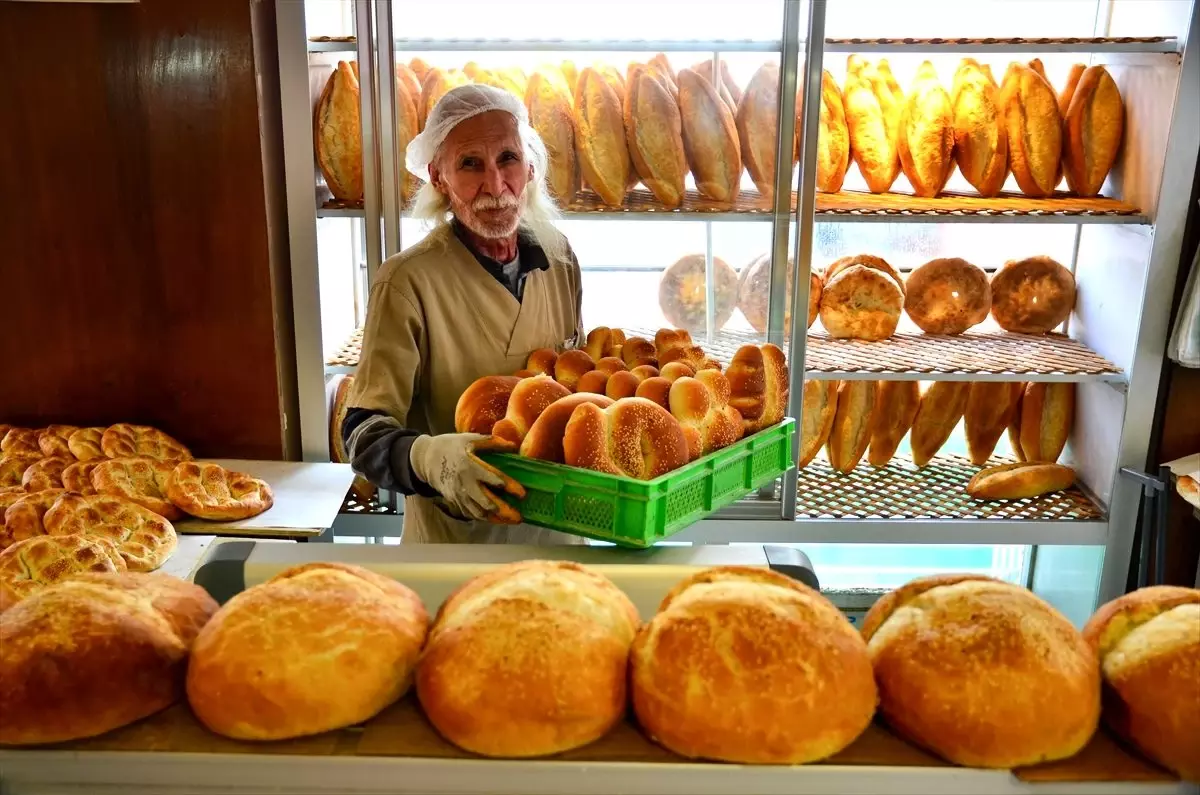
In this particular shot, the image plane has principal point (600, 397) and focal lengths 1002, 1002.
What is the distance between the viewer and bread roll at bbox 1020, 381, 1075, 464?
10.9 ft

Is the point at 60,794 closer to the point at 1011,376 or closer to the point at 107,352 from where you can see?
the point at 107,352

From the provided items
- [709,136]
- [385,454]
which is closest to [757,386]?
[385,454]

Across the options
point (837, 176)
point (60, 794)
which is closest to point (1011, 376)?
point (837, 176)

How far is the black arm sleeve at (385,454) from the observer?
1754 millimetres

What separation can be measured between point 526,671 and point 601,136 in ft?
7.19

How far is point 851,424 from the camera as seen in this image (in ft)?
10.8

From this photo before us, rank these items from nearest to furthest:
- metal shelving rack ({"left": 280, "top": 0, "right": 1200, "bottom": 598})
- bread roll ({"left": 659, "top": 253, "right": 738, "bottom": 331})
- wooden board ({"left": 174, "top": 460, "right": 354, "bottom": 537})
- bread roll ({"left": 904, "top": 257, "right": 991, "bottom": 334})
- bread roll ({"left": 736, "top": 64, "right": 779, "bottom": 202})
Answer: wooden board ({"left": 174, "top": 460, "right": 354, "bottom": 537}) < metal shelving rack ({"left": 280, "top": 0, "right": 1200, "bottom": 598}) < bread roll ({"left": 736, "top": 64, "right": 779, "bottom": 202}) < bread roll ({"left": 659, "top": 253, "right": 738, "bottom": 331}) < bread roll ({"left": 904, "top": 257, "right": 991, "bottom": 334})

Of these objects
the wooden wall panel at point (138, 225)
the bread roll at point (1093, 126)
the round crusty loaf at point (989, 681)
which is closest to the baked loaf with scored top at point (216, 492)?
→ the wooden wall panel at point (138, 225)

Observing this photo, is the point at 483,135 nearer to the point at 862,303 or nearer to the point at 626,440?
the point at 626,440

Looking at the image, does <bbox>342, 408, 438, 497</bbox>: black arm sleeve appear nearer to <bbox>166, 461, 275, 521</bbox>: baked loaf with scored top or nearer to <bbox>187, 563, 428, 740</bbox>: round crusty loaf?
<bbox>166, 461, 275, 521</bbox>: baked loaf with scored top

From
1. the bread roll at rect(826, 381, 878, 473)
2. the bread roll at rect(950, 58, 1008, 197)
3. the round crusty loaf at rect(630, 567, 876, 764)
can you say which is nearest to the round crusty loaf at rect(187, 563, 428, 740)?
the round crusty loaf at rect(630, 567, 876, 764)

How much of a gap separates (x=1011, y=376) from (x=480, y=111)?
70.7 inches

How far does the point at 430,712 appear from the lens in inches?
34.0

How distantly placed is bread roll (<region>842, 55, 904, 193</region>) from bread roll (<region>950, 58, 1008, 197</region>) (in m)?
0.18
